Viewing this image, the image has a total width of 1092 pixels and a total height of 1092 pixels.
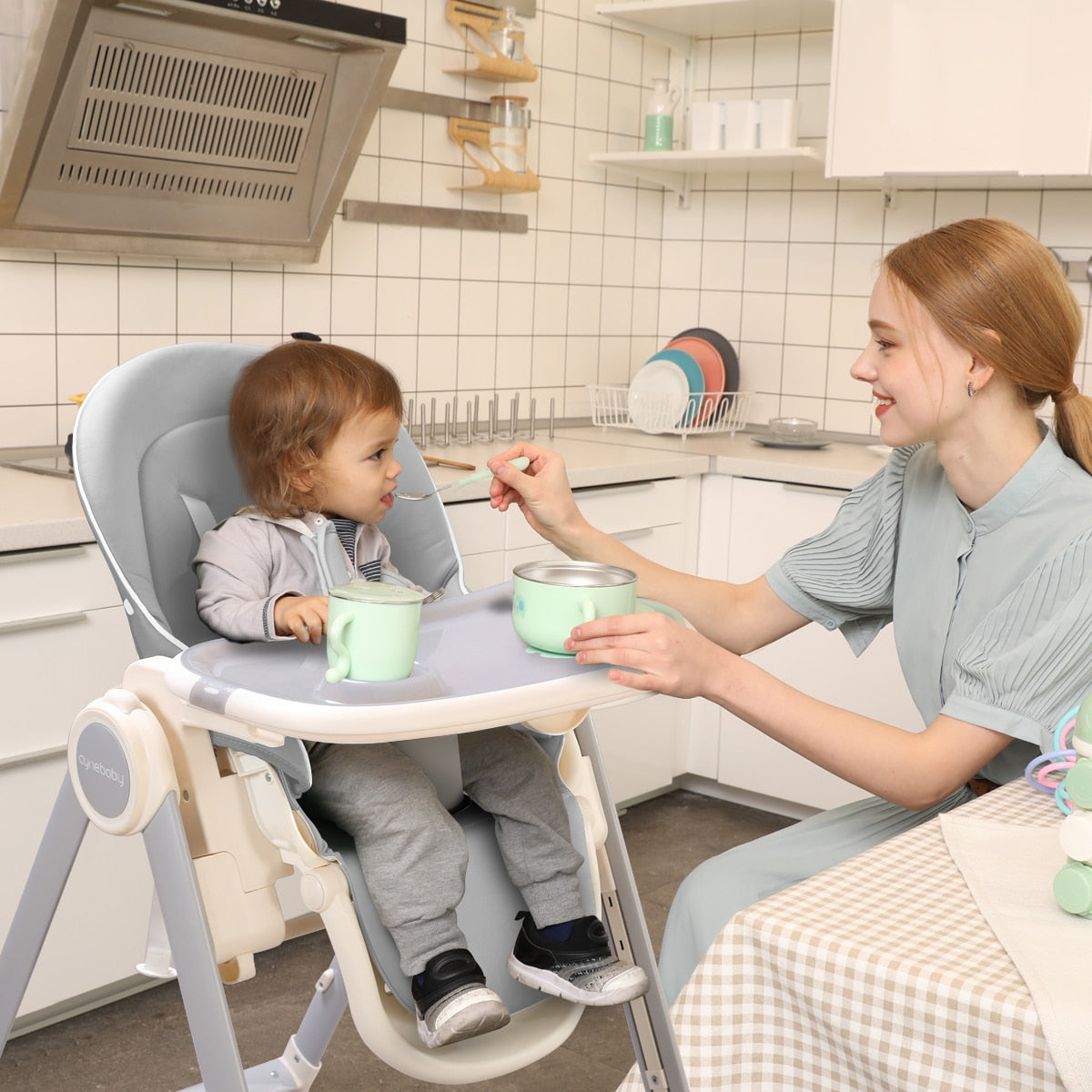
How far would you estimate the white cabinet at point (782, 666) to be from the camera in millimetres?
2834

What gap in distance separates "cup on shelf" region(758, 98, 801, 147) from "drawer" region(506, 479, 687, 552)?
895mm

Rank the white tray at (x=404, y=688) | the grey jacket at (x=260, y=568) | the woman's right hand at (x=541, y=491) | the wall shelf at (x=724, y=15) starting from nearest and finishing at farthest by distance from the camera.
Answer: the white tray at (x=404, y=688)
the grey jacket at (x=260, y=568)
the woman's right hand at (x=541, y=491)
the wall shelf at (x=724, y=15)

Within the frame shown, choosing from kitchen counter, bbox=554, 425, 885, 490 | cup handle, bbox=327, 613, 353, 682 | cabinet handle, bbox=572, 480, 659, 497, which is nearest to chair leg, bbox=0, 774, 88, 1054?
cup handle, bbox=327, 613, 353, 682

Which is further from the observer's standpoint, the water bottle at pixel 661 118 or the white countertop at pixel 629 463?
the water bottle at pixel 661 118

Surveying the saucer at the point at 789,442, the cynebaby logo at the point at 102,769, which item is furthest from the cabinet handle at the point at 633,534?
the cynebaby logo at the point at 102,769

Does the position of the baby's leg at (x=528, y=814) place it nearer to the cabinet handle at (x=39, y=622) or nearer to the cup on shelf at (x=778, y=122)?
the cabinet handle at (x=39, y=622)

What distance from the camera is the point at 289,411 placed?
1491 millimetres

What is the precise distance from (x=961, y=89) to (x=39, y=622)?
2.09 meters

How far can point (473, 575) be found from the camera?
8.38ft

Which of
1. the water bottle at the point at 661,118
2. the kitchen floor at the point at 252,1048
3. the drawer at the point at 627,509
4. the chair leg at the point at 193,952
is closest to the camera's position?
the chair leg at the point at 193,952

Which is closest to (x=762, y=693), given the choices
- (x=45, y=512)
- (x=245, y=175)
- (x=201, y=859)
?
(x=201, y=859)

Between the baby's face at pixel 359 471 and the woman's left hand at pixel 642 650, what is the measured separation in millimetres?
485

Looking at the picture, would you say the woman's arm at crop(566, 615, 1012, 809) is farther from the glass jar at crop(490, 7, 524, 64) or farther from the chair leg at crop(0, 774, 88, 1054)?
the glass jar at crop(490, 7, 524, 64)

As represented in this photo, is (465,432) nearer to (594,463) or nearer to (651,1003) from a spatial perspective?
(594,463)
